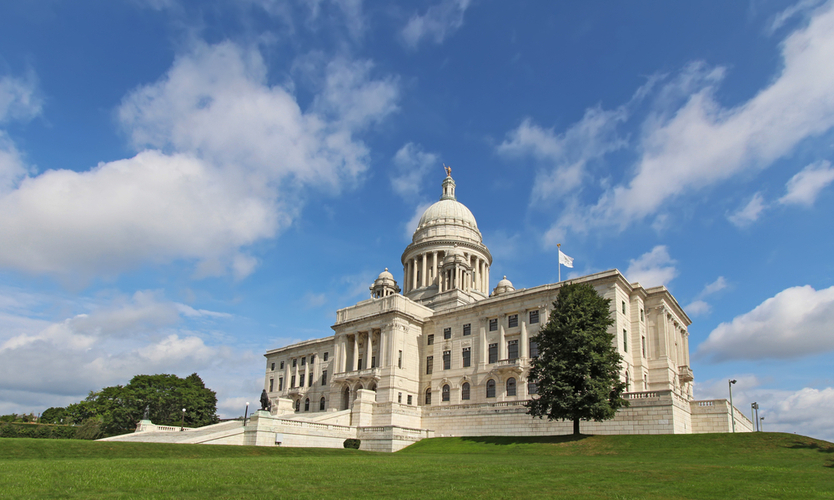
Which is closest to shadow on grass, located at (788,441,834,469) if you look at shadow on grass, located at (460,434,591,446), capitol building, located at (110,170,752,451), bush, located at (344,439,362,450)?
capitol building, located at (110,170,752,451)

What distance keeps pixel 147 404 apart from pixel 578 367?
64.0m

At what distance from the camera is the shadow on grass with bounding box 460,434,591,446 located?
42.1 m

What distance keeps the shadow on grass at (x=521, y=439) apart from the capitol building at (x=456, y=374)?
2.90 meters

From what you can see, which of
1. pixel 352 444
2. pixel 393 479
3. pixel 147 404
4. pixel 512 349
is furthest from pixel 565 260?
pixel 147 404

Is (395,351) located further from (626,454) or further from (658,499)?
(658,499)

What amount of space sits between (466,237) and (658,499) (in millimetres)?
84849

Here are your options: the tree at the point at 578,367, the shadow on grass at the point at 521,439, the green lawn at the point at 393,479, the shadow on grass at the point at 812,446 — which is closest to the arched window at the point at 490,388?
the shadow on grass at the point at 521,439

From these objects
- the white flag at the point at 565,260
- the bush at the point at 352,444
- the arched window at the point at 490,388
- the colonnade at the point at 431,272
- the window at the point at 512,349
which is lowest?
the bush at the point at 352,444

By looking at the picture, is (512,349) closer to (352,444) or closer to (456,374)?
(456,374)

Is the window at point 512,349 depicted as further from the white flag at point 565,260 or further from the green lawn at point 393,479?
the green lawn at point 393,479

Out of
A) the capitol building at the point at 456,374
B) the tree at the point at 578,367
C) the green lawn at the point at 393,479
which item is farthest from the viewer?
the capitol building at the point at 456,374

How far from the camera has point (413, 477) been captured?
19.4 meters

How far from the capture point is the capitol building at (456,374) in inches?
1821

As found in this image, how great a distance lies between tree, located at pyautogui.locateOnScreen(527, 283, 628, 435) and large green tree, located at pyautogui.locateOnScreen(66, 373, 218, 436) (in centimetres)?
5649
